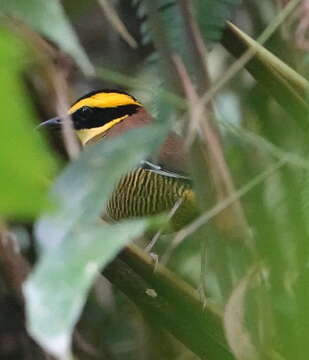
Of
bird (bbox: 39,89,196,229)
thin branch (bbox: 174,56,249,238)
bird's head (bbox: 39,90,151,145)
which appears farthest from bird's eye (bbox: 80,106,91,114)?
thin branch (bbox: 174,56,249,238)

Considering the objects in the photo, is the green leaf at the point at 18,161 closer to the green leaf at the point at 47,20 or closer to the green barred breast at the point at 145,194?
the green leaf at the point at 47,20

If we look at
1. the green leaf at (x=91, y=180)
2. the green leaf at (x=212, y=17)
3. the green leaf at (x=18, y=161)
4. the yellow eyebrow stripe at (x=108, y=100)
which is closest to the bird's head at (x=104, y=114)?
the yellow eyebrow stripe at (x=108, y=100)

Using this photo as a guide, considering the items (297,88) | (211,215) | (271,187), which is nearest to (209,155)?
(211,215)

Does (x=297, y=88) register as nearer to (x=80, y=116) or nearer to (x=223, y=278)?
(x=223, y=278)

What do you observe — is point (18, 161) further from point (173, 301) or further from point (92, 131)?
point (92, 131)

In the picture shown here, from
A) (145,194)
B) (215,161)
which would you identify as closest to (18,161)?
(215,161)

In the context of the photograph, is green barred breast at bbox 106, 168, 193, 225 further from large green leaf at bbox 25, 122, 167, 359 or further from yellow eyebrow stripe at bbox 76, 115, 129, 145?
large green leaf at bbox 25, 122, 167, 359
